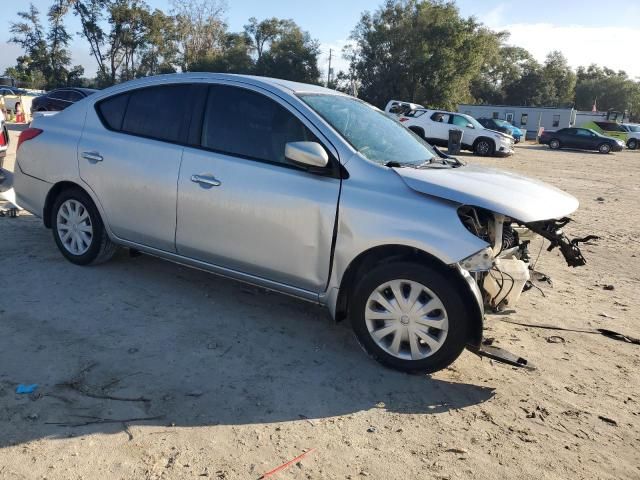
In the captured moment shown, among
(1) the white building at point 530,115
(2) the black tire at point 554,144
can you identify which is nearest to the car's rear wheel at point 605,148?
(2) the black tire at point 554,144

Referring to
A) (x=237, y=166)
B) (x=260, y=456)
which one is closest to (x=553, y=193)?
(x=237, y=166)

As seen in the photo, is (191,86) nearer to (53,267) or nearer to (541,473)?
(53,267)

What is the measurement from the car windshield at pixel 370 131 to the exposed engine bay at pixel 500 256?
68cm

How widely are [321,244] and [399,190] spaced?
2.03 ft

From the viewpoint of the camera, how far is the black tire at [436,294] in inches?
131

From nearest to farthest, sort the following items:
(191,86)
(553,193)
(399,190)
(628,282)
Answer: (399,190)
(553,193)
(191,86)
(628,282)

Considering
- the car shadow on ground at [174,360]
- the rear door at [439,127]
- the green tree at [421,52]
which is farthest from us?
the green tree at [421,52]

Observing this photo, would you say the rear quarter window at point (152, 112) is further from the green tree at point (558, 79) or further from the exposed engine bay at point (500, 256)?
the green tree at point (558, 79)

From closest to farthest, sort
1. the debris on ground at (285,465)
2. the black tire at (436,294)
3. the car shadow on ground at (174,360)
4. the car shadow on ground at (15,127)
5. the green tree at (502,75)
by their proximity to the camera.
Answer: the debris on ground at (285,465)
the car shadow on ground at (174,360)
the black tire at (436,294)
the car shadow on ground at (15,127)
the green tree at (502,75)

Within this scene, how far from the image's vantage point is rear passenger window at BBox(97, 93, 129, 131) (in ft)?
15.6

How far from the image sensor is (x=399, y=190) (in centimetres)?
350

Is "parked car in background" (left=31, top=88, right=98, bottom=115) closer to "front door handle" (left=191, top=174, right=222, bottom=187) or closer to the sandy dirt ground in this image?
the sandy dirt ground

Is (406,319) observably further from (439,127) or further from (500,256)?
(439,127)

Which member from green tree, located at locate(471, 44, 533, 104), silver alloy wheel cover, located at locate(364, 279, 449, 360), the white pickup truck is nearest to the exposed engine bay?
silver alloy wheel cover, located at locate(364, 279, 449, 360)
